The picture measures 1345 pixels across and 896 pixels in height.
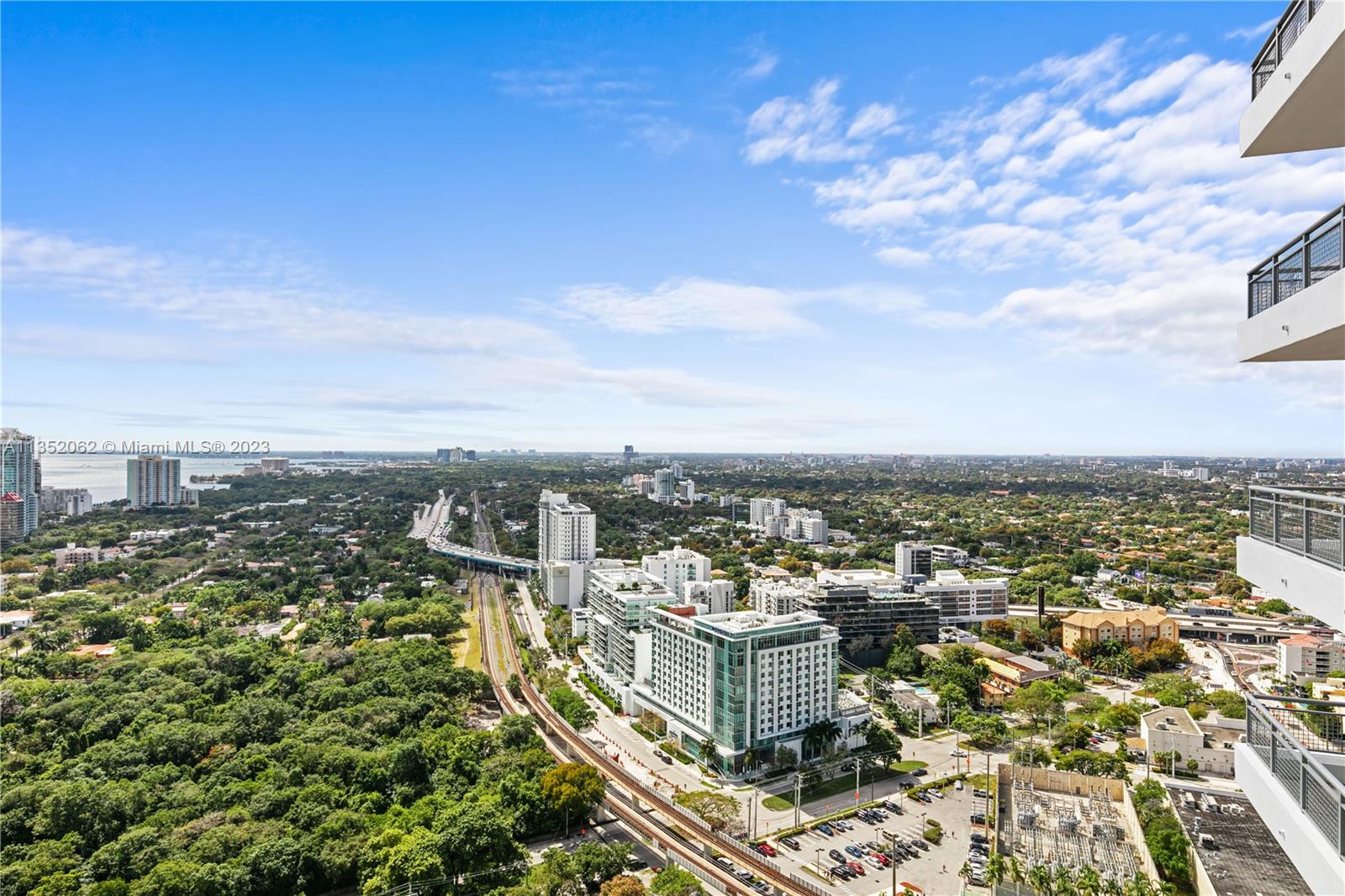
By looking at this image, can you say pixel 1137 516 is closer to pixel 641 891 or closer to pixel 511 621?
pixel 511 621

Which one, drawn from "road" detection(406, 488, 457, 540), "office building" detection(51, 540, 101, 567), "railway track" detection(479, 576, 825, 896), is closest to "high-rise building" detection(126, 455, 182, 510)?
"road" detection(406, 488, 457, 540)

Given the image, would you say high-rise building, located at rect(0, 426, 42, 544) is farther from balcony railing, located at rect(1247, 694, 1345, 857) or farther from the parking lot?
balcony railing, located at rect(1247, 694, 1345, 857)

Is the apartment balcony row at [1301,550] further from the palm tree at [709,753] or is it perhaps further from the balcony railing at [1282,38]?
the palm tree at [709,753]

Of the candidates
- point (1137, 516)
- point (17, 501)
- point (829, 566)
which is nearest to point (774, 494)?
point (1137, 516)

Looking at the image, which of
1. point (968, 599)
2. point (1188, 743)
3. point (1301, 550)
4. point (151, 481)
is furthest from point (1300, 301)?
point (151, 481)

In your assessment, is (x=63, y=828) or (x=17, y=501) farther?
(x=17, y=501)
